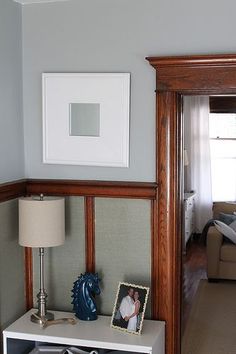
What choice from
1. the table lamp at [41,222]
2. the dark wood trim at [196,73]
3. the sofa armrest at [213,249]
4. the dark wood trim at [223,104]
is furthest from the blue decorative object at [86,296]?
the dark wood trim at [223,104]

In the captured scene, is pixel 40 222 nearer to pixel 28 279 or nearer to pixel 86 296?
pixel 86 296

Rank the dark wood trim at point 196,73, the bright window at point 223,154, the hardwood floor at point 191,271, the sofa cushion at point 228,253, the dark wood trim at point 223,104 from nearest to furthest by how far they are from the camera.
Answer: the dark wood trim at point 196,73 < the hardwood floor at point 191,271 < the sofa cushion at point 228,253 < the dark wood trim at point 223,104 < the bright window at point 223,154

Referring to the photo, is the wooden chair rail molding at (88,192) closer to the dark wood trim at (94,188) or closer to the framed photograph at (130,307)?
the dark wood trim at (94,188)

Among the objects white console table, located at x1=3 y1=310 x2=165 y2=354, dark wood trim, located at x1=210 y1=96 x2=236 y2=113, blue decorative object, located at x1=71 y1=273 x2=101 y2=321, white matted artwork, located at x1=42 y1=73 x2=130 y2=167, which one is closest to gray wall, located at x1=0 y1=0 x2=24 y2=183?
white matted artwork, located at x1=42 y1=73 x2=130 y2=167

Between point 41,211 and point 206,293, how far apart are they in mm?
2847

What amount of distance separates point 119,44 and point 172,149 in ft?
2.07

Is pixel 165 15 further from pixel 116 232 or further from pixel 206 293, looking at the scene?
pixel 206 293

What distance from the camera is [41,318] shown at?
2.93m

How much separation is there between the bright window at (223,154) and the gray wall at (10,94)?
4814mm

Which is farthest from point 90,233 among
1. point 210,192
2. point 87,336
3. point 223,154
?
point 223,154

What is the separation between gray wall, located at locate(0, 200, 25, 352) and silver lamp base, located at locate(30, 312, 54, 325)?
141 millimetres

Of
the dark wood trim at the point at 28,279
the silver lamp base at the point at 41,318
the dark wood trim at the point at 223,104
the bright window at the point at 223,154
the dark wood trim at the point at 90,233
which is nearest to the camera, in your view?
the silver lamp base at the point at 41,318

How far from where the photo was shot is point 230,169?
7.55m

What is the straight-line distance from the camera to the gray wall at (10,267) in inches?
115
